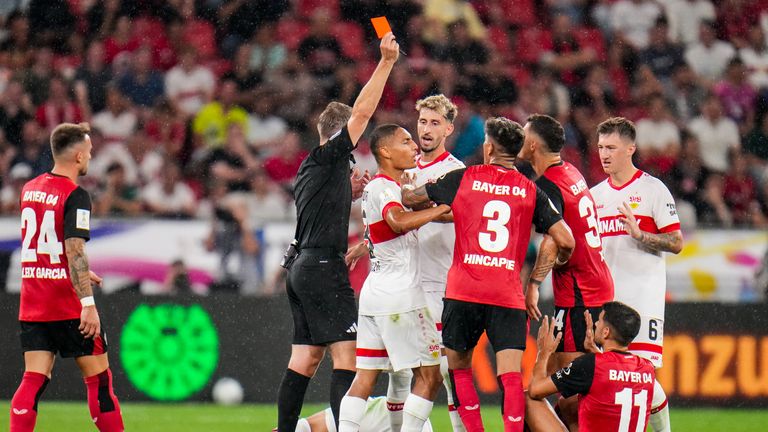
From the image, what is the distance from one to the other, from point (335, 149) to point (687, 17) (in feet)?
32.5

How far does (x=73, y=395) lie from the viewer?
12039 millimetres

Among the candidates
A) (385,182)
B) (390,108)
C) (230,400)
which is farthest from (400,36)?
(385,182)

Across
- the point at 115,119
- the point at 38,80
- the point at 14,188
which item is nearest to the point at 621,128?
the point at 14,188

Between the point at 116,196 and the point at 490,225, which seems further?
the point at 116,196

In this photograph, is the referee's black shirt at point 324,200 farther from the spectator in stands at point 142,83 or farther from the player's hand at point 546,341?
the spectator in stands at point 142,83

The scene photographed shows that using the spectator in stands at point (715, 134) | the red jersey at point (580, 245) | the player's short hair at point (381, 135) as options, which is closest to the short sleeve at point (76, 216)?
the player's short hair at point (381, 135)

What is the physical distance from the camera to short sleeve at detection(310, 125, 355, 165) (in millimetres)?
7805

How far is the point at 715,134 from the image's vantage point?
49.4ft

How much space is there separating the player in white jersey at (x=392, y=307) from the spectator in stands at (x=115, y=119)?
7125 millimetres

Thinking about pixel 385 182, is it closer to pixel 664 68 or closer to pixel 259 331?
pixel 259 331

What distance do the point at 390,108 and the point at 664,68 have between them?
12.6 ft

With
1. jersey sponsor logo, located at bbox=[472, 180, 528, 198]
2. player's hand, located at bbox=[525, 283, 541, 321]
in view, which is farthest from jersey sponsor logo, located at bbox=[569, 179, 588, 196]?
player's hand, located at bbox=[525, 283, 541, 321]

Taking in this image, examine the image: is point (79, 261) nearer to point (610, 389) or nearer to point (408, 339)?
point (408, 339)

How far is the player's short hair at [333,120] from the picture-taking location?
805 centimetres
